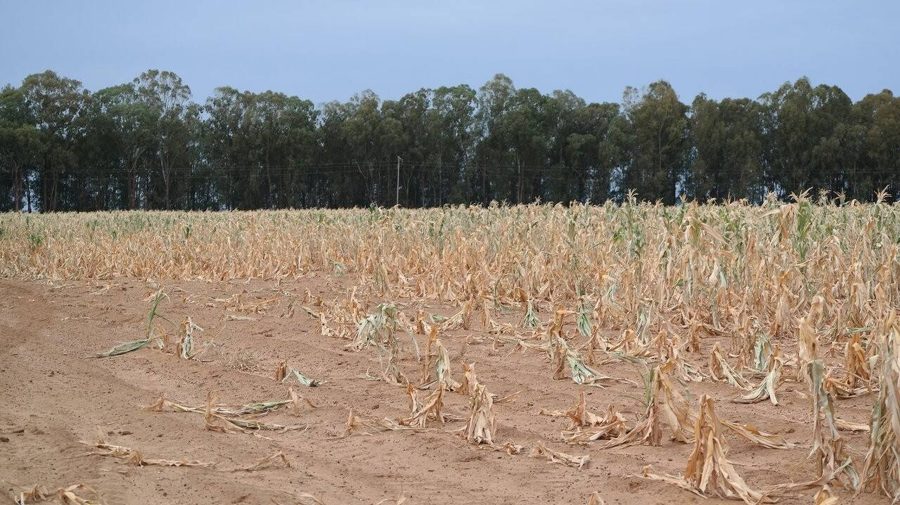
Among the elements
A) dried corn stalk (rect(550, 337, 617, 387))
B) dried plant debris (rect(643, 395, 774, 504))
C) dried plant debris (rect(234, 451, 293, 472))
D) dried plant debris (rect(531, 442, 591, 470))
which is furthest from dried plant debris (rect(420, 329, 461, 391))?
dried plant debris (rect(643, 395, 774, 504))

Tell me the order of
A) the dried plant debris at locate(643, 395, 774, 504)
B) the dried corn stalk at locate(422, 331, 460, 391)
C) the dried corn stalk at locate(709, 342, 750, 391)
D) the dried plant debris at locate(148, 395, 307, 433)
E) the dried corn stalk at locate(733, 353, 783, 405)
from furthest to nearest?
the dried corn stalk at locate(709, 342, 750, 391) < the dried corn stalk at locate(422, 331, 460, 391) < the dried corn stalk at locate(733, 353, 783, 405) < the dried plant debris at locate(148, 395, 307, 433) < the dried plant debris at locate(643, 395, 774, 504)

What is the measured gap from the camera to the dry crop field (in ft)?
12.3

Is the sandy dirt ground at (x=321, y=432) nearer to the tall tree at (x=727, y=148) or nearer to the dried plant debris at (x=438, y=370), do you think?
the dried plant debris at (x=438, y=370)

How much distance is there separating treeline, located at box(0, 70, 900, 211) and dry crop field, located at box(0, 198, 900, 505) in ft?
151

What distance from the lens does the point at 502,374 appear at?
609 centimetres

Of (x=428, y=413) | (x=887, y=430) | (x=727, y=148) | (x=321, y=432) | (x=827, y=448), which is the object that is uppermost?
(x=727, y=148)

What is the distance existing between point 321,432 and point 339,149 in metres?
61.3

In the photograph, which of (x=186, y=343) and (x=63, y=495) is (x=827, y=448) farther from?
(x=186, y=343)

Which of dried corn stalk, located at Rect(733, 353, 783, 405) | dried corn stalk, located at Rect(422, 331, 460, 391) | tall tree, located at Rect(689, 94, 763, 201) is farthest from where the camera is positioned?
tall tree, located at Rect(689, 94, 763, 201)

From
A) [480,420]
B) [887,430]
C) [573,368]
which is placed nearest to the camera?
[887,430]

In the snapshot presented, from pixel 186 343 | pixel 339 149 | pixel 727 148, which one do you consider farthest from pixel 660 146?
pixel 186 343

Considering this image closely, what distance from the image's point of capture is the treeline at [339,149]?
57.2 m

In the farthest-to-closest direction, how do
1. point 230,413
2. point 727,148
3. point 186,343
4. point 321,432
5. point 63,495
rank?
point 727,148, point 186,343, point 230,413, point 321,432, point 63,495

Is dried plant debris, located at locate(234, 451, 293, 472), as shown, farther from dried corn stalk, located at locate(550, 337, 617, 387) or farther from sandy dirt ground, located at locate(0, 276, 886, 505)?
dried corn stalk, located at locate(550, 337, 617, 387)
